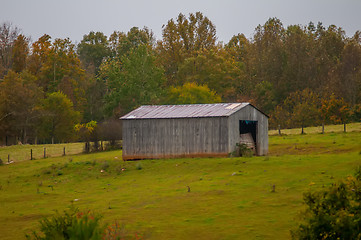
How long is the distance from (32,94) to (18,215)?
2213 inches

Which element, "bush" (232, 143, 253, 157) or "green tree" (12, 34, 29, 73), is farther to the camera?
"green tree" (12, 34, 29, 73)

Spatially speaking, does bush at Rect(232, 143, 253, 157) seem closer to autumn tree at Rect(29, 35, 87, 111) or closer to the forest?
the forest

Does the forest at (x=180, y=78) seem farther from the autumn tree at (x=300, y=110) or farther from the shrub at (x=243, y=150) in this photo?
the shrub at (x=243, y=150)

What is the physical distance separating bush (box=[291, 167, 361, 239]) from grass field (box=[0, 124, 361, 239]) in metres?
1.25

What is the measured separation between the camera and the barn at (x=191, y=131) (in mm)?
35594

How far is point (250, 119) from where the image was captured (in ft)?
126

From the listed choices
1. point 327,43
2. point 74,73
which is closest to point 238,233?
point 74,73

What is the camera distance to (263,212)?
17672 mm

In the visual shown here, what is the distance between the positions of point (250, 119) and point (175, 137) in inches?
245

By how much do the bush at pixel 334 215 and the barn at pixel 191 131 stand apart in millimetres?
24040

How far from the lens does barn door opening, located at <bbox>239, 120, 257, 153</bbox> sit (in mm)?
38750

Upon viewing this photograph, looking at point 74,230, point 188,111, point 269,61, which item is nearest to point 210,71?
point 269,61

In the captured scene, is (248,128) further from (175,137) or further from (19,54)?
(19,54)

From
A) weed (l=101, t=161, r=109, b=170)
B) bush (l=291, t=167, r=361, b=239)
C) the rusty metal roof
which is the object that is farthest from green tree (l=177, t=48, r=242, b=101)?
bush (l=291, t=167, r=361, b=239)
